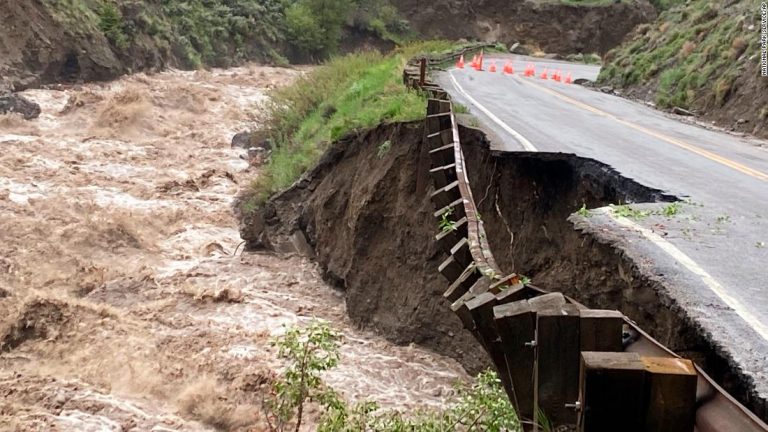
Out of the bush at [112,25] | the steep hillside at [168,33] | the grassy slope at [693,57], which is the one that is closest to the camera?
the grassy slope at [693,57]

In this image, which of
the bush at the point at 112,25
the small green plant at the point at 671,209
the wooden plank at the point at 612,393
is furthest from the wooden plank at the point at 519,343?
the bush at the point at 112,25

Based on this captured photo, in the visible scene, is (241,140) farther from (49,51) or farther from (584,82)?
(584,82)

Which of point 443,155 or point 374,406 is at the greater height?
point 443,155

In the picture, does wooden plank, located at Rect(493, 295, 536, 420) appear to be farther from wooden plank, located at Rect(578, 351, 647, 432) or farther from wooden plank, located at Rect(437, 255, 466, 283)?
wooden plank, located at Rect(437, 255, 466, 283)

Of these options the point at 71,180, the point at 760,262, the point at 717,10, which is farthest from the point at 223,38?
the point at 760,262

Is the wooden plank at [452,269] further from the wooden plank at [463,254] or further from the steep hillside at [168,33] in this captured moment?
the steep hillside at [168,33]

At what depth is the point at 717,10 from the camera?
19.2 meters

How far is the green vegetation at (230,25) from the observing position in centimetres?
3127

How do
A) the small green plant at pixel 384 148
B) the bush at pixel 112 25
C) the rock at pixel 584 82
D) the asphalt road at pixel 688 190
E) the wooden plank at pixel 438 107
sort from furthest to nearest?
the bush at pixel 112 25
the rock at pixel 584 82
the small green plant at pixel 384 148
the wooden plank at pixel 438 107
the asphalt road at pixel 688 190

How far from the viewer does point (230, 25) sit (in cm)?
4056

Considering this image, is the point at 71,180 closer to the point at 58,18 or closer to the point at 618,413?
the point at 58,18

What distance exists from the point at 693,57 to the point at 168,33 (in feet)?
83.4

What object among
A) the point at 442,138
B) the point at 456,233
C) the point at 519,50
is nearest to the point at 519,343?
the point at 456,233

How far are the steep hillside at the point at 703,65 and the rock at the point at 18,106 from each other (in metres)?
17.9
